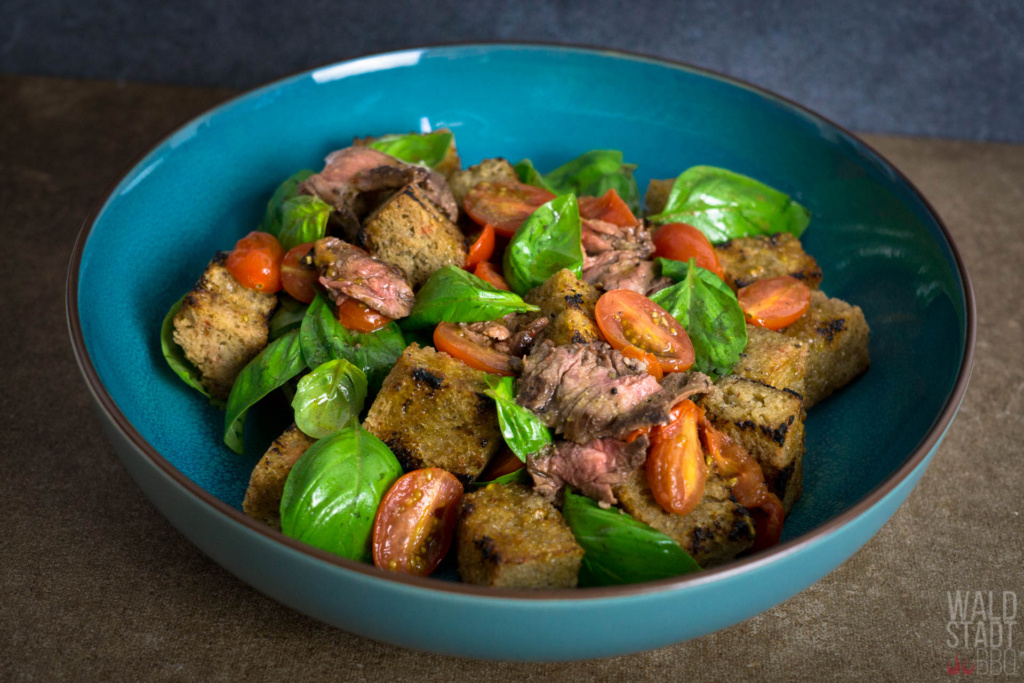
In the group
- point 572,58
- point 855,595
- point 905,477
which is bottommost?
point 855,595

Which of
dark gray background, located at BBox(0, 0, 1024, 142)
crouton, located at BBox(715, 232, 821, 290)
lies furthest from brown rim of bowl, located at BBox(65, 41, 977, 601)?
dark gray background, located at BBox(0, 0, 1024, 142)

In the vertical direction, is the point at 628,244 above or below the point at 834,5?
below

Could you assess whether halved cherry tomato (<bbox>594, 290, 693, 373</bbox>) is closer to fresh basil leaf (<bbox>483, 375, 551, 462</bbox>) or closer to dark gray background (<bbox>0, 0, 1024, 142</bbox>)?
fresh basil leaf (<bbox>483, 375, 551, 462</bbox>)

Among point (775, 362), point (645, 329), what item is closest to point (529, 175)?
point (645, 329)

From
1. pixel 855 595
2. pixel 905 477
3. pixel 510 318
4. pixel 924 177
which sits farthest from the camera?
pixel 924 177

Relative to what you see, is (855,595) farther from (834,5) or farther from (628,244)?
(834,5)

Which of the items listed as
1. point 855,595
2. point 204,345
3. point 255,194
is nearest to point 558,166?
point 255,194

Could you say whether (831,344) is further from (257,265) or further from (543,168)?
(257,265)
